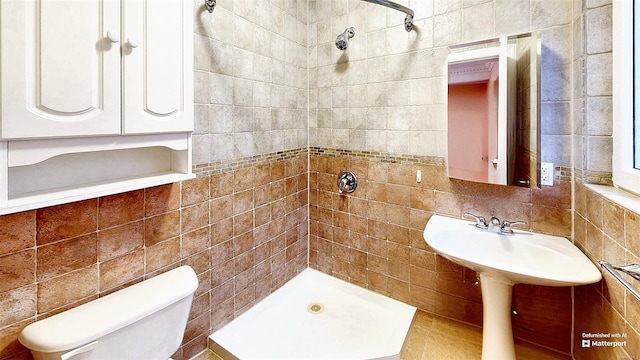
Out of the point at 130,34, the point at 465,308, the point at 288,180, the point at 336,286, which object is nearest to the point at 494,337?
the point at 465,308

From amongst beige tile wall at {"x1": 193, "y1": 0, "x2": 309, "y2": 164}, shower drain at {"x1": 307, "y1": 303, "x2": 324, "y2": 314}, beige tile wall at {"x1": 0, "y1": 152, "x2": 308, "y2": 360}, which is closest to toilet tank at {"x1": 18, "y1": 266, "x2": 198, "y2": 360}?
beige tile wall at {"x1": 0, "y1": 152, "x2": 308, "y2": 360}

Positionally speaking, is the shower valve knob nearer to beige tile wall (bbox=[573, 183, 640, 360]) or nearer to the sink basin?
the sink basin

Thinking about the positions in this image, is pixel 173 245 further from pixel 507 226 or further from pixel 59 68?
pixel 507 226

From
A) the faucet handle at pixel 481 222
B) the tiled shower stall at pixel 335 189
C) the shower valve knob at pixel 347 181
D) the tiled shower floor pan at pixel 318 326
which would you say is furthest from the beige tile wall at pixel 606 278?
the shower valve knob at pixel 347 181

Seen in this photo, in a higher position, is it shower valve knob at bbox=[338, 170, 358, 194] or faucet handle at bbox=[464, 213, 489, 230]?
shower valve knob at bbox=[338, 170, 358, 194]

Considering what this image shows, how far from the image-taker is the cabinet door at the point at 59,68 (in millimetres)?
846

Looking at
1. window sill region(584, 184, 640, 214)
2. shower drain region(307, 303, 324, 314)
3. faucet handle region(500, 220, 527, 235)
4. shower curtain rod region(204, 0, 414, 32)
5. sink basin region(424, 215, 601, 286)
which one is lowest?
shower drain region(307, 303, 324, 314)

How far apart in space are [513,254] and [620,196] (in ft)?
1.81

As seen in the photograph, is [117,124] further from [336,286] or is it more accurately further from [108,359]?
[336,286]

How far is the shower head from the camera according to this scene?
2.14m

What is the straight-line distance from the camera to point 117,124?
107 centimetres

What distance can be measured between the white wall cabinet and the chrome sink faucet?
1.60m

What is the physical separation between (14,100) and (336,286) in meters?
2.14

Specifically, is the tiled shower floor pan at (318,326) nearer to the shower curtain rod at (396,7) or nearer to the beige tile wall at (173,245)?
the beige tile wall at (173,245)
